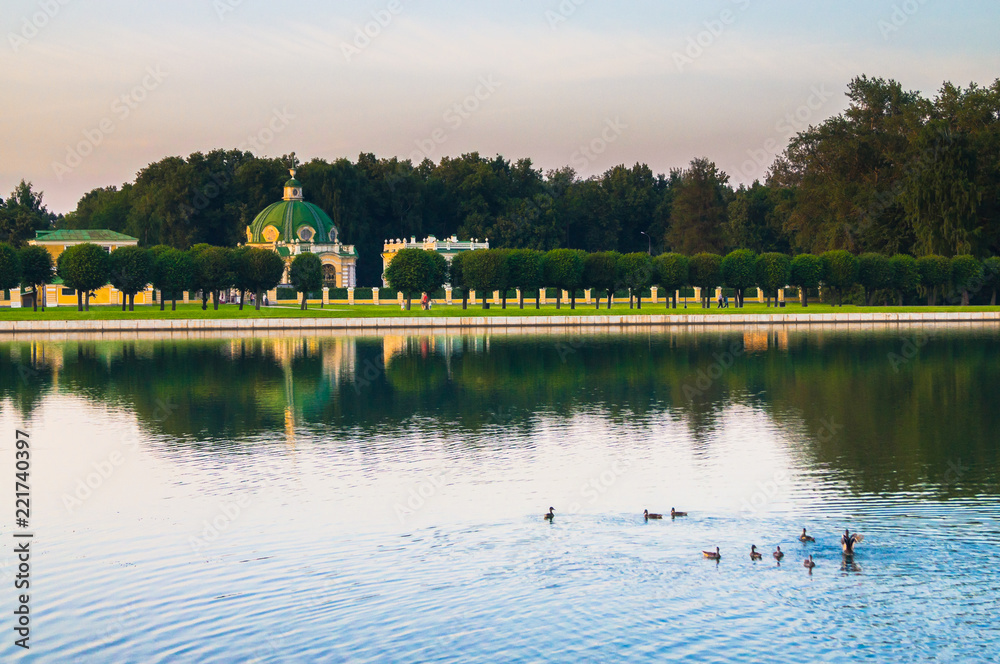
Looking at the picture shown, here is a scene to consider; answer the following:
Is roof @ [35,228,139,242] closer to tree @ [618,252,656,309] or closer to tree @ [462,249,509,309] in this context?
tree @ [462,249,509,309]

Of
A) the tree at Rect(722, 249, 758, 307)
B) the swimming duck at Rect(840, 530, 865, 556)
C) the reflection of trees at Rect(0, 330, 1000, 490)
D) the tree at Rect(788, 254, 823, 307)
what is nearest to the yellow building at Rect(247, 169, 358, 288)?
the tree at Rect(722, 249, 758, 307)

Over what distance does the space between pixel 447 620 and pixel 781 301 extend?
101083 millimetres

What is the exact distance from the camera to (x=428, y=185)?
150125mm

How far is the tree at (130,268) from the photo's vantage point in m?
89.9

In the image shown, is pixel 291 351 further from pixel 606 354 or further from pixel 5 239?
pixel 5 239

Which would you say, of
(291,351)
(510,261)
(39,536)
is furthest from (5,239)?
(39,536)

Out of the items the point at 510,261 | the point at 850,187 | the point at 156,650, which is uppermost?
the point at 850,187

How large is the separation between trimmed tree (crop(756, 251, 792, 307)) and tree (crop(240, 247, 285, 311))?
139 feet

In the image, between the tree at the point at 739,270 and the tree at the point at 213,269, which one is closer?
the tree at the point at 213,269

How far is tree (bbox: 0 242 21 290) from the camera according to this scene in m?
86.2

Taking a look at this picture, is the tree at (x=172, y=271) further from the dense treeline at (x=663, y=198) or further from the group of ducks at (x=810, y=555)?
the group of ducks at (x=810, y=555)

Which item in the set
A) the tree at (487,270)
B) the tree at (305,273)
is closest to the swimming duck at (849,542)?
the tree at (487,270)

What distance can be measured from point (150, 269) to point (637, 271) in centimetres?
4088

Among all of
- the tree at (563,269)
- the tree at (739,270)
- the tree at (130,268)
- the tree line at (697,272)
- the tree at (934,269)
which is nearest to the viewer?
the tree at (130,268)
